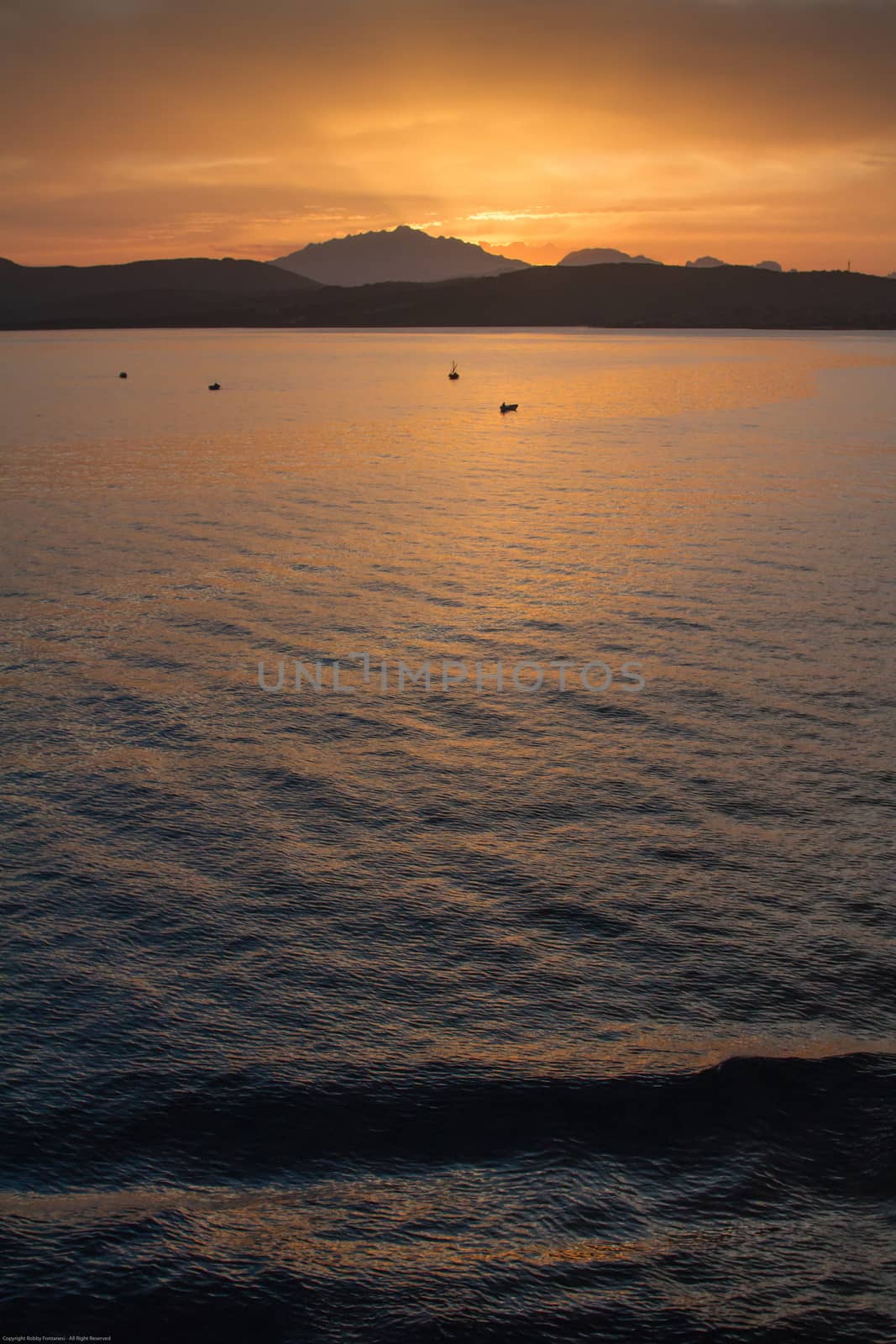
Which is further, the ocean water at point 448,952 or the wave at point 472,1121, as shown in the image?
the wave at point 472,1121

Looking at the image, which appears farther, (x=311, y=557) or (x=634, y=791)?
(x=311, y=557)

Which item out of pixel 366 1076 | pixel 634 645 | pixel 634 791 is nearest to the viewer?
pixel 366 1076

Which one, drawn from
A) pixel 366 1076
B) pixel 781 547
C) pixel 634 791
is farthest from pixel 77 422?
pixel 366 1076

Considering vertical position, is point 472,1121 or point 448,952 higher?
point 448,952

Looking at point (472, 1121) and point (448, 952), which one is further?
point (448, 952)

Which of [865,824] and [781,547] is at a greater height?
[781,547]

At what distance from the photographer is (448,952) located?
1125cm

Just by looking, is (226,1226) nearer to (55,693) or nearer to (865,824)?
(865,824)

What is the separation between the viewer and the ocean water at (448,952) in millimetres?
7641

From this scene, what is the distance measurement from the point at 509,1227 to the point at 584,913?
4.41 metres

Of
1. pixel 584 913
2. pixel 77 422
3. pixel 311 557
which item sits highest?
pixel 77 422

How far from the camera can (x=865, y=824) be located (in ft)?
45.9

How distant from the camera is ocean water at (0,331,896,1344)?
7.64 metres

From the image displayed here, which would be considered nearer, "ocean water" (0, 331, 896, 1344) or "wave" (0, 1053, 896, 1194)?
"ocean water" (0, 331, 896, 1344)
